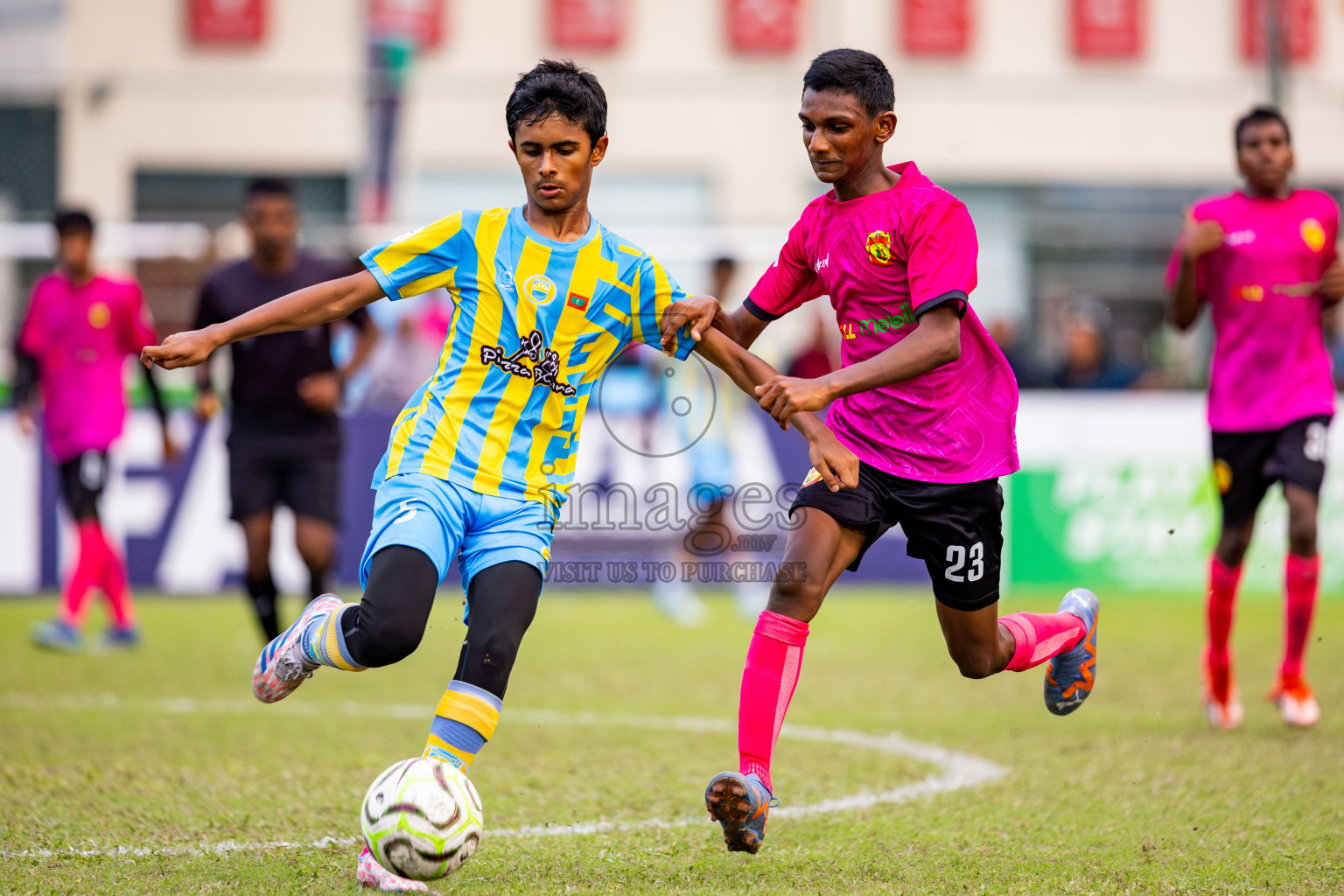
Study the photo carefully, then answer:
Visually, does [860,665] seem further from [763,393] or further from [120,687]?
[763,393]

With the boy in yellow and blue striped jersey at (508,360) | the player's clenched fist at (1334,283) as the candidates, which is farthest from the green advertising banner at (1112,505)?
the boy in yellow and blue striped jersey at (508,360)

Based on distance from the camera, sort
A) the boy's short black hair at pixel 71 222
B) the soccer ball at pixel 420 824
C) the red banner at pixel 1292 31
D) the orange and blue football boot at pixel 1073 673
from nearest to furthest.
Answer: the soccer ball at pixel 420 824 < the orange and blue football boot at pixel 1073 673 < the boy's short black hair at pixel 71 222 < the red banner at pixel 1292 31

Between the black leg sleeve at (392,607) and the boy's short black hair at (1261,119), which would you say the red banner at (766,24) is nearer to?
the boy's short black hair at (1261,119)

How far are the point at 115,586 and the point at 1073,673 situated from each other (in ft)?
19.4

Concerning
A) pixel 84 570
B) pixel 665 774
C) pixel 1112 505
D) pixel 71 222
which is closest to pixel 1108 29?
pixel 1112 505

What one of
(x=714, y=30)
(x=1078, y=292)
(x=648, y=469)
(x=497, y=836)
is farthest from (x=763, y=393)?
(x=714, y=30)

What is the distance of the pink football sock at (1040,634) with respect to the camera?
4707mm

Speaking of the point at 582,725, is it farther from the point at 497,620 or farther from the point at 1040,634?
the point at 497,620

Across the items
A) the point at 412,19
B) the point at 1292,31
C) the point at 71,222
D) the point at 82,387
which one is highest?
the point at 412,19

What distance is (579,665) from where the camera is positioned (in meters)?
8.28

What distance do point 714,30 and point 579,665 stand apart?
14.5 meters

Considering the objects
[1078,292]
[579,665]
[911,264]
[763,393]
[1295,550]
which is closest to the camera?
[763,393]

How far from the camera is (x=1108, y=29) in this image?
2103 centimetres

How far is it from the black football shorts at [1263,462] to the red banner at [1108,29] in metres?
15.8
